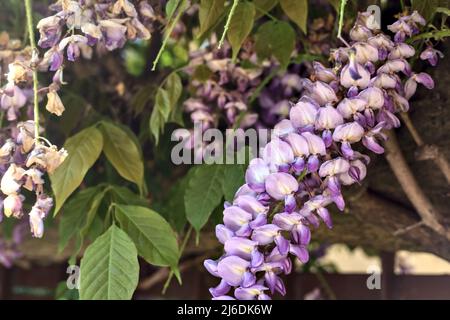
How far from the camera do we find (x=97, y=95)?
3.64 feet

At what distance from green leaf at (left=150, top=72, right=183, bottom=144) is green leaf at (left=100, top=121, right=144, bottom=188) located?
1.3 inches

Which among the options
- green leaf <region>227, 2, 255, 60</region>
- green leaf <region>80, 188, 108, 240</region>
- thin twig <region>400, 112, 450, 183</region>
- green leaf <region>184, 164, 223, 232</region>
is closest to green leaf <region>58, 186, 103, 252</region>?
green leaf <region>80, 188, 108, 240</region>

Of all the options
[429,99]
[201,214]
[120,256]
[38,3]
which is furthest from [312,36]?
[38,3]

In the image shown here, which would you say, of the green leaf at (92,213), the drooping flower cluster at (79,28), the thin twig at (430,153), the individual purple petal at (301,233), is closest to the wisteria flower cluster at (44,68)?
the drooping flower cluster at (79,28)

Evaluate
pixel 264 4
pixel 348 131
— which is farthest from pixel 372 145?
pixel 264 4

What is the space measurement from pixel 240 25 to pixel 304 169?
0.19m

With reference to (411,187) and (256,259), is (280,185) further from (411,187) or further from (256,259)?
(411,187)

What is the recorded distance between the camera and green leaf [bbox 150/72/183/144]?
78 cm

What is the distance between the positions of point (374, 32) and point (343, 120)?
0.11 metres

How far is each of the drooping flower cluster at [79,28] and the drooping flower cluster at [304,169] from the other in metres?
0.19

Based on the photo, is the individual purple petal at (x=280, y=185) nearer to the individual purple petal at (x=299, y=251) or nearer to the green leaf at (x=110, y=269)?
the individual purple petal at (x=299, y=251)

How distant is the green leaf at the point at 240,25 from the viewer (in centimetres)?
68

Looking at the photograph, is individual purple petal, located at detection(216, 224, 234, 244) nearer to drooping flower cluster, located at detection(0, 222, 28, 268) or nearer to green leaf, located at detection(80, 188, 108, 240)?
green leaf, located at detection(80, 188, 108, 240)

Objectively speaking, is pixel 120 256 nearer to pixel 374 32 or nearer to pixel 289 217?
pixel 289 217
